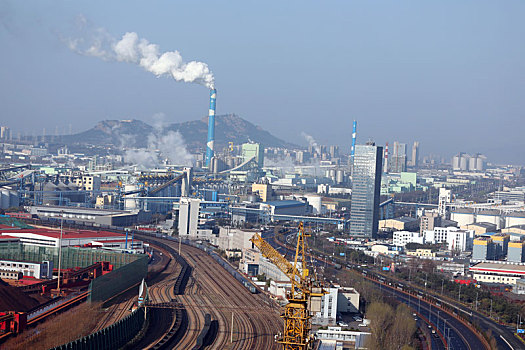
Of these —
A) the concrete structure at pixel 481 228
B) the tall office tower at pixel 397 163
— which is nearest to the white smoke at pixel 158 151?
the tall office tower at pixel 397 163

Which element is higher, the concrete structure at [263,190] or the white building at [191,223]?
the concrete structure at [263,190]

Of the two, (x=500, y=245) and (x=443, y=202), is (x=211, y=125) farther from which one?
(x=500, y=245)

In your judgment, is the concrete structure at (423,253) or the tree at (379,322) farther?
the concrete structure at (423,253)

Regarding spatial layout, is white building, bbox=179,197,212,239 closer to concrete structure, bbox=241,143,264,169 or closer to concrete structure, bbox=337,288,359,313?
concrete structure, bbox=337,288,359,313

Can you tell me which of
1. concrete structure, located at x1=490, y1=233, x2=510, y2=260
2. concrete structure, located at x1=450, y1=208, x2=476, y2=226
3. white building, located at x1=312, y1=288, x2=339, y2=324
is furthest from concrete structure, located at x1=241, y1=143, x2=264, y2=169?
white building, located at x1=312, y1=288, x2=339, y2=324

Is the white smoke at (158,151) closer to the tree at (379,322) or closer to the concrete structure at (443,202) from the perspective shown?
the concrete structure at (443,202)

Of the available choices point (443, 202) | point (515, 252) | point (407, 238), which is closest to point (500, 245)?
point (515, 252)
